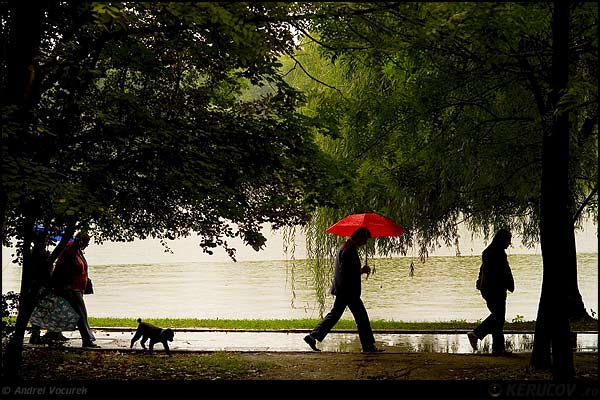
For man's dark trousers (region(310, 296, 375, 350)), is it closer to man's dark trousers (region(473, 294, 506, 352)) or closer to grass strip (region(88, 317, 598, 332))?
man's dark trousers (region(473, 294, 506, 352))

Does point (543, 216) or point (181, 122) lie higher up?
point (181, 122)

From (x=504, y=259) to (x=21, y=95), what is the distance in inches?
293

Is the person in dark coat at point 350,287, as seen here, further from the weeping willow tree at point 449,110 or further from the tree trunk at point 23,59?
the tree trunk at point 23,59

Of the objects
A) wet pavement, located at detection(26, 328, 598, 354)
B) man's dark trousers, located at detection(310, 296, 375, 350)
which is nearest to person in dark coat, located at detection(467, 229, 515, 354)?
wet pavement, located at detection(26, 328, 598, 354)

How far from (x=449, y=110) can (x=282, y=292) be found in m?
18.4

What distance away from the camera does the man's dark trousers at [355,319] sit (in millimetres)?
13258

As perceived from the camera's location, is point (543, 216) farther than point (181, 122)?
Yes

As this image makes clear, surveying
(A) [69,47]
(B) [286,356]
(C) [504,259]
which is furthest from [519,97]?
(A) [69,47]

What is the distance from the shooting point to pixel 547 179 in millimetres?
10727

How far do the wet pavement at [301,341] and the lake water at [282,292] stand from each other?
173 inches

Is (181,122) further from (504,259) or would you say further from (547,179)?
(504,259)

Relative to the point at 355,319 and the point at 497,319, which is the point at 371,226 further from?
the point at 497,319

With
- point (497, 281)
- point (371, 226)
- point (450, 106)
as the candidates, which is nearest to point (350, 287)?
point (371, 226)

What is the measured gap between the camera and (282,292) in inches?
1253
